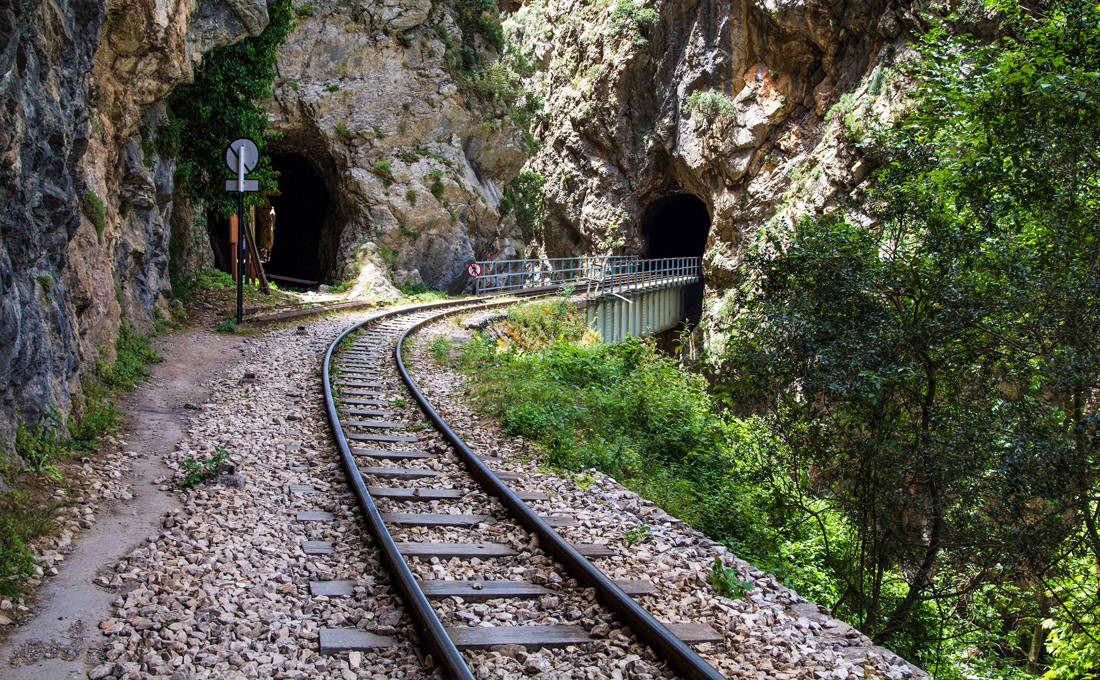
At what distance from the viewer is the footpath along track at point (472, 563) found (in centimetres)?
401

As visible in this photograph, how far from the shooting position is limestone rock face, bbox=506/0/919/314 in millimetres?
29984

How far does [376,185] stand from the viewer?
2906 centimetres

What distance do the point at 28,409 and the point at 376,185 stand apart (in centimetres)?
2387

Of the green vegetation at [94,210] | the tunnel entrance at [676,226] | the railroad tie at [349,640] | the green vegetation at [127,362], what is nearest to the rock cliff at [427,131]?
the green vegetation at [94,210]

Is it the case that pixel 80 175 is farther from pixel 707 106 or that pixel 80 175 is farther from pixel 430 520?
pixel 707 106

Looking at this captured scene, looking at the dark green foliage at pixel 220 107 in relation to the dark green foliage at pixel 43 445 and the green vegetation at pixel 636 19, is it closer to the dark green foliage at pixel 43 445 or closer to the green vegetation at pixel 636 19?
the dark green foliage at pixel 43 445

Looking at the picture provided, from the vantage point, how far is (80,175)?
9203mm

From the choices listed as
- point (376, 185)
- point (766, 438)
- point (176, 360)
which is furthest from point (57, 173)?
point (376, 185)

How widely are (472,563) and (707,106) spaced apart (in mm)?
33932

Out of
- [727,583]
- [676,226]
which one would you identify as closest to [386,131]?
[676,226]

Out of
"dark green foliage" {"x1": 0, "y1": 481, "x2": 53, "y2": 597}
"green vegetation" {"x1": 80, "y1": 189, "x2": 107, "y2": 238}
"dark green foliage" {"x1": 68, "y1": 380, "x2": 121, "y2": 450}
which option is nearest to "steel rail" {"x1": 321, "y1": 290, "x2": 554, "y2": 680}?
"dark green foliage" {"x1": 0, "y1": 481, "x2": 53, "y2": 597}

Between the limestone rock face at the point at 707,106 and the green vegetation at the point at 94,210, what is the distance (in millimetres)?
22470

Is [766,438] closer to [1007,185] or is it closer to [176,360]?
[1007,185]

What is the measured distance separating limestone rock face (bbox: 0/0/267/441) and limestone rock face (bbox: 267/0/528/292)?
41.3 ft
